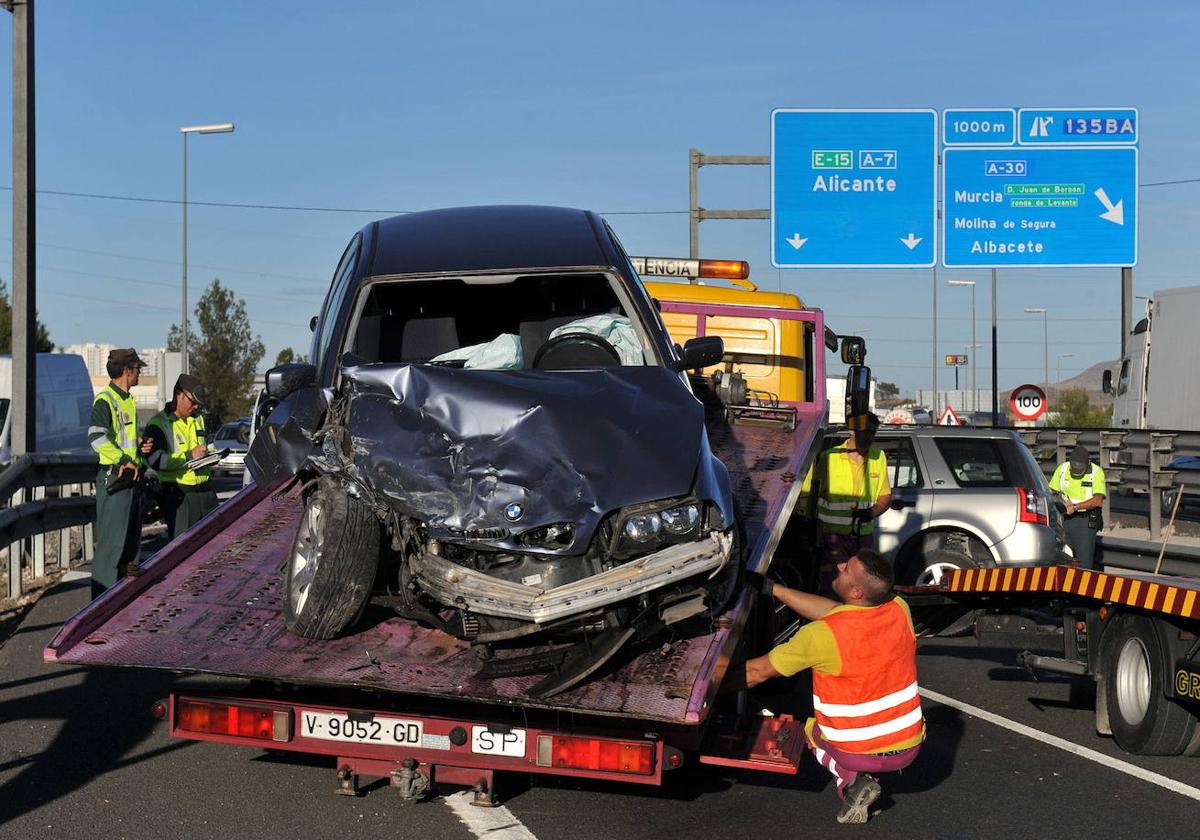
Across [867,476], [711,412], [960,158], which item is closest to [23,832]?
[711,412]

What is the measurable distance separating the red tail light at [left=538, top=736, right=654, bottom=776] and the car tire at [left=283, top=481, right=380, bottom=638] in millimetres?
908

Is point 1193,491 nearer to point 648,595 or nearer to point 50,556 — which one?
point 50,556

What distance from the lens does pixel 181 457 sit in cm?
1143

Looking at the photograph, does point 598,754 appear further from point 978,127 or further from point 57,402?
point 978,127

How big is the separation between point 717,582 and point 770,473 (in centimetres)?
Result: 226

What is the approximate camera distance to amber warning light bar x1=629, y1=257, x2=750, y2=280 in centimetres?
1485

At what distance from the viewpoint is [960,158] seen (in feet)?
76.6

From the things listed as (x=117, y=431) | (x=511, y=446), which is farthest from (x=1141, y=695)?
(x=117, y=431)

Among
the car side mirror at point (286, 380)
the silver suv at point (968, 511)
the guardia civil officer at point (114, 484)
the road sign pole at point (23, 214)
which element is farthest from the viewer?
the road sign pole at point (23, 214)

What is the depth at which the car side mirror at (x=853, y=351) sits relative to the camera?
1174 centimetres

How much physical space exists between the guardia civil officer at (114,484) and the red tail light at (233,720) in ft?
15.4

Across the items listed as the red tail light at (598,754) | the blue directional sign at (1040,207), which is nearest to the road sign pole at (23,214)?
the red tail light at (598,754)

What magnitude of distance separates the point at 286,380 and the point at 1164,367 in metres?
24.8

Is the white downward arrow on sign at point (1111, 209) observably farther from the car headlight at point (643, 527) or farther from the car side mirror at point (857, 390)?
the car headlight at point (643, 527)
